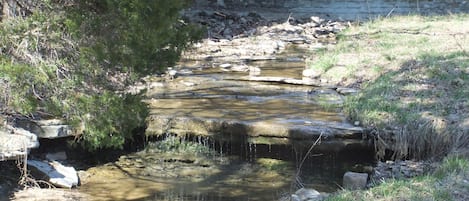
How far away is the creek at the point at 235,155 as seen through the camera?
6965mm

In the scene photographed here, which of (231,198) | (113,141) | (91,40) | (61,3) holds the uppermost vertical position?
(61,3)

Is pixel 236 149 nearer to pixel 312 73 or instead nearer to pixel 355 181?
pixel 355 181

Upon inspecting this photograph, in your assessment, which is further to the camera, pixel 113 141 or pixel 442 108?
pixel 442 108

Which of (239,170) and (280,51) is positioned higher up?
(280,51)

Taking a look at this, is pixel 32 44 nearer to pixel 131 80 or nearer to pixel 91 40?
pixel 91 40

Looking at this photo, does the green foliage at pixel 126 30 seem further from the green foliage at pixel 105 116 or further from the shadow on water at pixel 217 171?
the shadow on water at pixel 217 171

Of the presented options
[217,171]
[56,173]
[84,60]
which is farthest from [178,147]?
[84,60]

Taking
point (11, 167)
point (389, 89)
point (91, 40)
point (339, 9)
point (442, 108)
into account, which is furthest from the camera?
point (339, 9)

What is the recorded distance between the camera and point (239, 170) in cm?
760

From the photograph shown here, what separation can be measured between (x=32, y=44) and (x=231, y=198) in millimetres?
2691

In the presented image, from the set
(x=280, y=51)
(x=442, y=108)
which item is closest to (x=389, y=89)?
(x=442, y=108)

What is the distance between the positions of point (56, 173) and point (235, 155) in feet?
7.47

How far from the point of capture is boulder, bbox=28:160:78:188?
22.1 ft

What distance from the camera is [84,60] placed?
5.61 meters
